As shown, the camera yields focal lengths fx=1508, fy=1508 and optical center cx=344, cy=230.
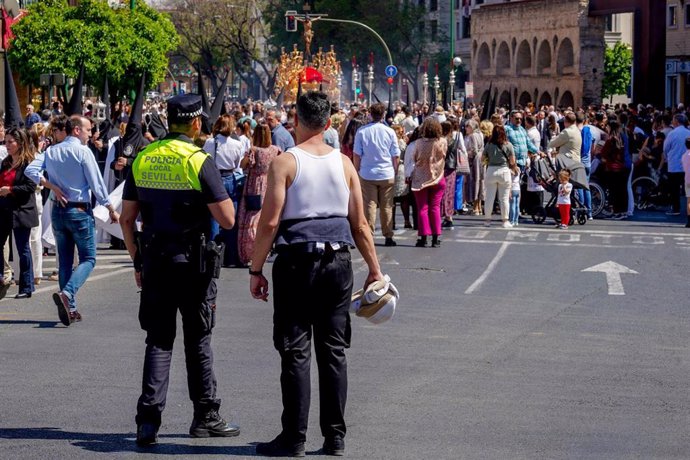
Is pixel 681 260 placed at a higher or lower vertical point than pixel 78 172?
lower

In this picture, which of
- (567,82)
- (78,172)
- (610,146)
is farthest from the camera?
(567,82)

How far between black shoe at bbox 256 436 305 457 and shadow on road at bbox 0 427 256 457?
0.26 ft

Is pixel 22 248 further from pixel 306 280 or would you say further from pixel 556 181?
pixel 556 181

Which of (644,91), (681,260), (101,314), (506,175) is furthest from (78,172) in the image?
(644,91)

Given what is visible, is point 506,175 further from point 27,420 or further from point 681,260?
point 27,420

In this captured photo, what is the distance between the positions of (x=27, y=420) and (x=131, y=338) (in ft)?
10.9

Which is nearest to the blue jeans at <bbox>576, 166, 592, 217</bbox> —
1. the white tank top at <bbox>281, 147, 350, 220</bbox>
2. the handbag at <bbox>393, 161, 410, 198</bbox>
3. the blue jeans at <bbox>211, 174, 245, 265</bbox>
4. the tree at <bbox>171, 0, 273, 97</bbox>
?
the handbag at <bbox>393, 161, 410, 198</bbox>

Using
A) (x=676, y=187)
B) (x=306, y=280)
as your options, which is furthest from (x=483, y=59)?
(x=306, y=280)

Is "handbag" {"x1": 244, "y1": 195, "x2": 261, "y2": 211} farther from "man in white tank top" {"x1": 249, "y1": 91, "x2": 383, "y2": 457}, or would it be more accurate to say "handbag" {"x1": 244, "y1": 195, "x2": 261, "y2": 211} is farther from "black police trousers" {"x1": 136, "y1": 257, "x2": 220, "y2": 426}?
"man in white tank top" {"x1": 249, "y1": 91, "x2": 383, "y2": 457}

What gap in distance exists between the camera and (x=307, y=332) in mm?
7410

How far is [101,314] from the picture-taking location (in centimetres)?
1299

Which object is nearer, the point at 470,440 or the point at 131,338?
the point at 470,440

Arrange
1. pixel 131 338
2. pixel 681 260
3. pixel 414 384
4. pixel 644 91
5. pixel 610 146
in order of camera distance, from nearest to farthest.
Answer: pixel 414 384
pixel 131 338
pixel 681 260
pixel 610 146
pixel 644 91

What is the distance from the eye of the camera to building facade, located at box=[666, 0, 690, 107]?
7188 cm
